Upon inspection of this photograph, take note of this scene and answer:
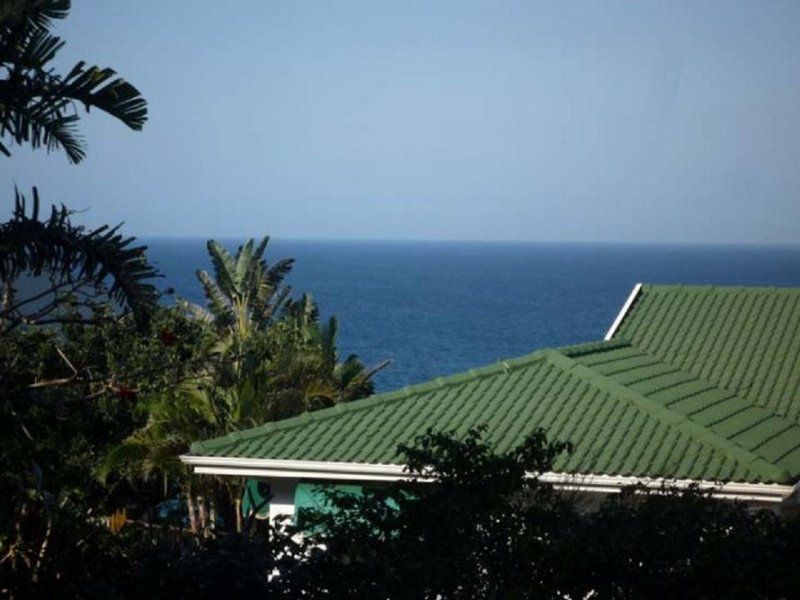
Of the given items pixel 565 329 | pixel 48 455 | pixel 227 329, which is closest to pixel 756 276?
pixel 565 329

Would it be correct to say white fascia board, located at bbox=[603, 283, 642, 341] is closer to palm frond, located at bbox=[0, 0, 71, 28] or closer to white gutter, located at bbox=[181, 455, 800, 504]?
white gutter, located at bbox=[181, 455, 800, 504]

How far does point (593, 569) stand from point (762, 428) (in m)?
9.67

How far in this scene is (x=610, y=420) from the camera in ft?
55.6

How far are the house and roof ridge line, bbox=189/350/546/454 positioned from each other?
19mm

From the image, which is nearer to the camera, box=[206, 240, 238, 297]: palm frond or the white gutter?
the white gutter

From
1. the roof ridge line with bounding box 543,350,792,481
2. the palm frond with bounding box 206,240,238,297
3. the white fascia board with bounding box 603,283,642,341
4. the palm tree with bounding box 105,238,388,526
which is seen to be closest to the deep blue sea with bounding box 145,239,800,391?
the palm tree with bounding box 105,238,388,526

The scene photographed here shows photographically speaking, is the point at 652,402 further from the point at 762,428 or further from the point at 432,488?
the point at 432,488

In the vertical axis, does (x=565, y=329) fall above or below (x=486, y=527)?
below

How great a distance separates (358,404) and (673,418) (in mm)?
3664

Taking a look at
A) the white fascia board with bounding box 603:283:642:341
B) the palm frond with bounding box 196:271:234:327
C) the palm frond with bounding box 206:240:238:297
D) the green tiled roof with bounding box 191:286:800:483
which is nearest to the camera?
the green tiled roof with bounding box 191:286:800:483

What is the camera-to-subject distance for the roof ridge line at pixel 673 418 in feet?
50.3

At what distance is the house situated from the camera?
15.6 meters

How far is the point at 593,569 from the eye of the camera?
8.39 metres

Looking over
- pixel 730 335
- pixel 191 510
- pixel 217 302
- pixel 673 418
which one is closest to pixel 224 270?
pixel 217 302
